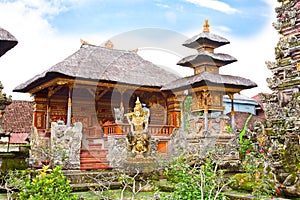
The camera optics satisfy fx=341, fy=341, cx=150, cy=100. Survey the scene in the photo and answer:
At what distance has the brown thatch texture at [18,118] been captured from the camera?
66.9 ft

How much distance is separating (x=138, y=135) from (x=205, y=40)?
17.9ft

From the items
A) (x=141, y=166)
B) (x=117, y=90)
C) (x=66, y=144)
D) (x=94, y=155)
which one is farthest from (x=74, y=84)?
(x=141, y=166)

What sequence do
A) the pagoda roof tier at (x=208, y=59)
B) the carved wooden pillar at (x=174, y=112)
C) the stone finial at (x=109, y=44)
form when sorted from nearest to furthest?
the pagoda roof tier at (x=208, y=59) → the carved wooden pillar at (x=174, y=112) → the stone finial at (x=109, y=44)

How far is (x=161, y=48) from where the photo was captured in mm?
15242

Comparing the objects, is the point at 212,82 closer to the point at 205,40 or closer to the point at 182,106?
the point at 205,40

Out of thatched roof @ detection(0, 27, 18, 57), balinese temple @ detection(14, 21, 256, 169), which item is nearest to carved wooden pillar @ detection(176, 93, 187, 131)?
balinese temple @ detection(14, 21, 256, 169)

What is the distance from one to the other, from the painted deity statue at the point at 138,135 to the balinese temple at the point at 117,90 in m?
0.86

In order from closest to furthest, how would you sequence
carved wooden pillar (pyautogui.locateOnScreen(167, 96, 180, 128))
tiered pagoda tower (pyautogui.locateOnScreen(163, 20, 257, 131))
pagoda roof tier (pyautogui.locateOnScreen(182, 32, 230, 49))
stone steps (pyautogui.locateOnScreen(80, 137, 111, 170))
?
stone steps (pyautogui.locateOnScreen(80, 137, 111, 170)) < tiered pagoda tower (pyautogui.locateOnScreen(163, 20, 257, 131)) < pagoda roof tier (pyautogui.locateOnScreen(182, 32, 230, 49)) < carved wooden pillar (pyautogui.locateOnScreen(167, 96, 180, 128))

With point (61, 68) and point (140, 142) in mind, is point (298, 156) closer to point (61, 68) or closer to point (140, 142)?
point (140, 142)

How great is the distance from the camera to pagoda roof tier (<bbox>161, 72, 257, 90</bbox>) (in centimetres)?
1335

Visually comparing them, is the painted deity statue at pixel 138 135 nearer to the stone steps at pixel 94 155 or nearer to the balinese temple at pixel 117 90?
the balinese temple at pixel 117 90

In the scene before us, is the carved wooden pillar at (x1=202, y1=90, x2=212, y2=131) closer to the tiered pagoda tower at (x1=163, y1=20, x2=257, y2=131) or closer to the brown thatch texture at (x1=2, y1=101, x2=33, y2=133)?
the tiered pagoda tower at (x1=163, y1=20, x2=257, y2=131)

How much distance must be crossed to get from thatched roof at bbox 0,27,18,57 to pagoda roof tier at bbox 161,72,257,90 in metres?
7.16

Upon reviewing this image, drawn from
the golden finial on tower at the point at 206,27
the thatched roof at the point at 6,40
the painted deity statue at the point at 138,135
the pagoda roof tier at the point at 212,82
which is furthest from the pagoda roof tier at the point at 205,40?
the thatched roof at the point at 6,40
